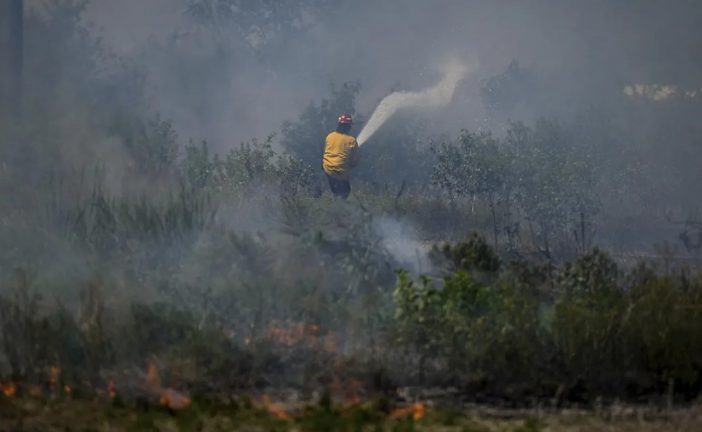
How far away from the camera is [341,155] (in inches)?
588

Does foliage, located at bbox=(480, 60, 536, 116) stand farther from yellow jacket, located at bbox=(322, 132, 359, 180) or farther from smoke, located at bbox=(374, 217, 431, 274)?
smoke, located at bbox=(374, 217, 431, 274)

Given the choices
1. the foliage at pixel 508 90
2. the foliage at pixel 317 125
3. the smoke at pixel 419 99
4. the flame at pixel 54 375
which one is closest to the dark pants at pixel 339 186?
the smoke at pixel 419 99

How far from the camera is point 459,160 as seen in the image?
57.0 feet

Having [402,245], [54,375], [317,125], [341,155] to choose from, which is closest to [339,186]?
[341,155]

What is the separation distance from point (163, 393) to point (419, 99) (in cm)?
1773

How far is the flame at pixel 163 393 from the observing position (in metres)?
6.52

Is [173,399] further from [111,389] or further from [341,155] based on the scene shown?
[341,155]

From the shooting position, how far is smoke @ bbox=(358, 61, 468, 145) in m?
22.1

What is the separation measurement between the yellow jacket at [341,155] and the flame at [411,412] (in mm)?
8333

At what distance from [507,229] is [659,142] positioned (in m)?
11.7

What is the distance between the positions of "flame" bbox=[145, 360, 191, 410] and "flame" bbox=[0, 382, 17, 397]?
2.64 ft

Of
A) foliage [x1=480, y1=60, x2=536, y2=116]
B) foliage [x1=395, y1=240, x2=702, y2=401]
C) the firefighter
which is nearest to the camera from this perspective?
foliage [x1=395, y1=240, x2=702, y2=401]

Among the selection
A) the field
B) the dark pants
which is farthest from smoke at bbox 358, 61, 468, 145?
the field

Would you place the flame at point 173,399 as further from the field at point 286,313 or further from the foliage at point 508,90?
the foliage at point 508,90
